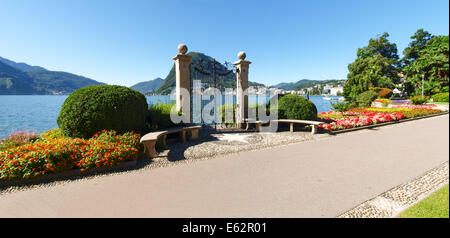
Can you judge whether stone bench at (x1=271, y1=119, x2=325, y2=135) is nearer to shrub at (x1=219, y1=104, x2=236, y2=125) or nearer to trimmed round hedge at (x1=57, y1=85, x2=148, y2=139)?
shrub at (x1=219, y1=104, x2=236, y2=125)

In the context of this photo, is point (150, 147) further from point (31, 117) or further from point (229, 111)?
point (31, 117)

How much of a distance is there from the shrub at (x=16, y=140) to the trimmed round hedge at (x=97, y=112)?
121cm

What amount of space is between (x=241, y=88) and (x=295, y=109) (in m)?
2.79

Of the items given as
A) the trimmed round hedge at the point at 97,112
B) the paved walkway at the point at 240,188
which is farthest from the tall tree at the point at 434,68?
the trimmed round hedge at the point at 97,112

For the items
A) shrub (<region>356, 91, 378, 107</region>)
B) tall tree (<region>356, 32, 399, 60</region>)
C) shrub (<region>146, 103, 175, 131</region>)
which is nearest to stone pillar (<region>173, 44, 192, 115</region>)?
shrub (<region>146, 103, 175, 131</region>)

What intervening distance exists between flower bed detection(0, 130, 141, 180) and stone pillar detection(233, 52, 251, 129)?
201 inches

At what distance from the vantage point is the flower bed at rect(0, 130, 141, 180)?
3.37 m

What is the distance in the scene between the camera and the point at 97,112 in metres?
5.04

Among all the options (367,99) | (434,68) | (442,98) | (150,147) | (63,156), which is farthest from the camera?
(434,68)

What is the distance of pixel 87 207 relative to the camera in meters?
2.63

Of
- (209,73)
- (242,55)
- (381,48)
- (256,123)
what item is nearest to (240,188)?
(256,123)

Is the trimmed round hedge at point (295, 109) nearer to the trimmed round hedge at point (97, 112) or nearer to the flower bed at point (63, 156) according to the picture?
the trimmed round hedge at point (97, 112)
